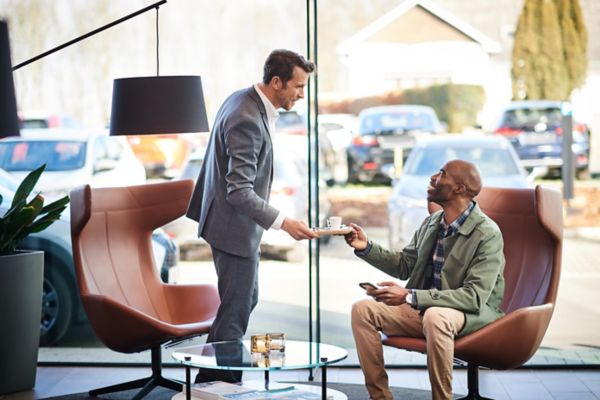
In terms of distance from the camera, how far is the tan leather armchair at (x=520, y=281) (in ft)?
14.7

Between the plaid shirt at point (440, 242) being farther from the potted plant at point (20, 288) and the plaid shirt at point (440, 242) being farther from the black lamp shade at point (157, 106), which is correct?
the potted plant at point (20, 288)

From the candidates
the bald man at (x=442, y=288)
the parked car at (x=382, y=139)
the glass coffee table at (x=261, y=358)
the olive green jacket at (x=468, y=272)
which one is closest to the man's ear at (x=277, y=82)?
the bald man at (x=442, y=288)

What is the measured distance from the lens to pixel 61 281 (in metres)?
→ 6.16

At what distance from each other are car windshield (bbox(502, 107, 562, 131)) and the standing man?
163 cm

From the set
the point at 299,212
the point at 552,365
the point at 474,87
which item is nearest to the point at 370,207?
the point at 299,212

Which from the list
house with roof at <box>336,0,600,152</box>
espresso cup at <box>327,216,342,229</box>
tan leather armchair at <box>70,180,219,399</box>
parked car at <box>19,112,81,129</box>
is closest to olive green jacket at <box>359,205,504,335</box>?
espresso cup at <box>327,216,342,229</box>

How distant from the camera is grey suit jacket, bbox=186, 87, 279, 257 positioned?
466 centimetres

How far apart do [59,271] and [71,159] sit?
63cm

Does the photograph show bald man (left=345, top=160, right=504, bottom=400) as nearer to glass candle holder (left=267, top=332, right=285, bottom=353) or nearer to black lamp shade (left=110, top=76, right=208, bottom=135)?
glass candle holder (left=267, top=332, right=285, bottom=353)

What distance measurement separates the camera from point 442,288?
15.1 feet

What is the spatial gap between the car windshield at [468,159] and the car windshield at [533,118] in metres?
0.16

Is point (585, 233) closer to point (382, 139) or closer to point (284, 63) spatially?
point (382, 139)

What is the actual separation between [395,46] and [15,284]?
2.37 m

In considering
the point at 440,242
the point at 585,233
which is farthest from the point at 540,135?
the point at 440,242
